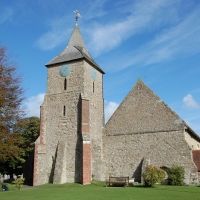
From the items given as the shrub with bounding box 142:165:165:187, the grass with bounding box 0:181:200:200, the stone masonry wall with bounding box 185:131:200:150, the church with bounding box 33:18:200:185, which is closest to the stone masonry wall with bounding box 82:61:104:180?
the church with bounding box 33:18:200:185

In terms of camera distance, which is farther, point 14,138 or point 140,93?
point 140,93

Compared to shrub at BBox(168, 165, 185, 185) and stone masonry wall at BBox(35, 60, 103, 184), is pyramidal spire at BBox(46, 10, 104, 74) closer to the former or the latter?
stone masonry wall at BBox(35, 60, 103, 184)

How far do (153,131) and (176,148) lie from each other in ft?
8.96

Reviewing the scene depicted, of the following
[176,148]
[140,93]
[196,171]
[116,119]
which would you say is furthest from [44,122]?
[196,171]

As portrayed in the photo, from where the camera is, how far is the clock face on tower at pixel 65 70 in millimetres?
27647

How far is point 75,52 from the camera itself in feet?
93.6

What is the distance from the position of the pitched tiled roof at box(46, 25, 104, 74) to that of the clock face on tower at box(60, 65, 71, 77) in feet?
2.51

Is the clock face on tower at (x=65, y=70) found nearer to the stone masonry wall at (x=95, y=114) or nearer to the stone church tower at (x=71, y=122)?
the stone church tower at (x=71, y=122)

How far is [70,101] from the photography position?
2642 centimetres

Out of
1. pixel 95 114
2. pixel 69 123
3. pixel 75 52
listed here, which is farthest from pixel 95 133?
pixel 75 52

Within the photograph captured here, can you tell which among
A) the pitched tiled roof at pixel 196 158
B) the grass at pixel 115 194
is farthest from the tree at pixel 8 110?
the pitched tiled roof at pixel 196 158

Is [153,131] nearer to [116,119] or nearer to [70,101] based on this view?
[116,119]

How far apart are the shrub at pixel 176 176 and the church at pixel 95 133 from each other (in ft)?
2.41

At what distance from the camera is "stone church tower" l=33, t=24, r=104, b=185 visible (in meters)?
24.0
